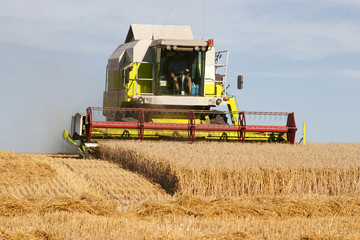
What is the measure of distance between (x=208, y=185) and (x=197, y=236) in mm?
3651

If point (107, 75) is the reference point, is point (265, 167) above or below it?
below

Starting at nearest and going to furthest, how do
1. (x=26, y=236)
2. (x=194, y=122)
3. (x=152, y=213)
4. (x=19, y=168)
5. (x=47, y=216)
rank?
(x=26, y=236)
(x=47, y=216)
(x=152, y=213)
(x=19, y=168)
(x=194, y=122)

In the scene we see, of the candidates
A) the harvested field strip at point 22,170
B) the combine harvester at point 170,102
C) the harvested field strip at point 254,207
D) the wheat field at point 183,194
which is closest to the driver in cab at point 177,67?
the combine harvester at point 170,102

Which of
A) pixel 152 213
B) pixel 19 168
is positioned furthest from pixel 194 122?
pixel 152 213

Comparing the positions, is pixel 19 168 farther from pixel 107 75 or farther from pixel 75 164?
pixel 107 75

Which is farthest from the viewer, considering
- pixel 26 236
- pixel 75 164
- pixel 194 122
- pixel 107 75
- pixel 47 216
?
pixel 107 75

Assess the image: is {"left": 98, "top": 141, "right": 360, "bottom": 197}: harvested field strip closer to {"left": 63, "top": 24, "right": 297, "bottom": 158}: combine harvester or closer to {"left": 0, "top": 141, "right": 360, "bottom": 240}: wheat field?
{"left": 0, "top": 141, "right": 360, "bottom": 240}: wheat field

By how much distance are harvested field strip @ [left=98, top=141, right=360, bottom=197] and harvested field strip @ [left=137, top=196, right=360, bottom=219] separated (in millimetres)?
919

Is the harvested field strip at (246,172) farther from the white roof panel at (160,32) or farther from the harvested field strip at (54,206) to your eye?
the white roof panel at (160,32)

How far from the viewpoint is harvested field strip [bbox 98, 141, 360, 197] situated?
898 centimetres

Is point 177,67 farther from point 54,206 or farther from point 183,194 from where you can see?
point 54,206

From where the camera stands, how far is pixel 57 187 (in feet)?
29.5

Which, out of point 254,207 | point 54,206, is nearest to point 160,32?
point 254,207

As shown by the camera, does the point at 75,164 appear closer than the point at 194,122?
Yes
